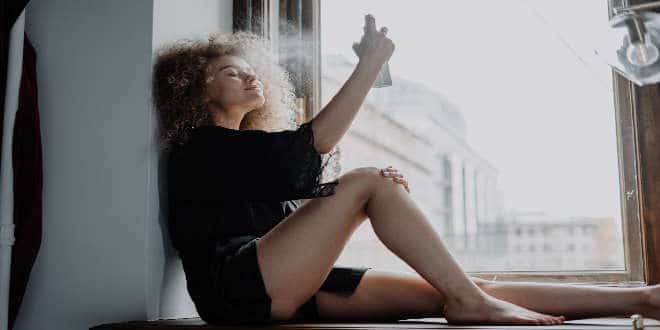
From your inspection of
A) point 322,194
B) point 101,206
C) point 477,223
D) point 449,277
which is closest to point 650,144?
point 477,223

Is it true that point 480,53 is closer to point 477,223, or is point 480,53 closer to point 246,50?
point 477,223

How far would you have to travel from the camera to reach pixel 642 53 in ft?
4.35

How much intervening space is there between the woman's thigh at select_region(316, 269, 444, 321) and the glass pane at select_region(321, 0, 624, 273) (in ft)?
1.33

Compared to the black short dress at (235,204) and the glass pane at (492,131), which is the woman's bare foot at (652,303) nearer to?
the glass pane at (492,131)

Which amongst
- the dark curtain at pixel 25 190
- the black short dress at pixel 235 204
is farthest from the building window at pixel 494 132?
the dark curtain at pixel 25 190

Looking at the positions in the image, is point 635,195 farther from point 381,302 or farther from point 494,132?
point 381,302

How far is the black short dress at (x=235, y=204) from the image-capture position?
4.94 feet

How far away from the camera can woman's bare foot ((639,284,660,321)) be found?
141 cm

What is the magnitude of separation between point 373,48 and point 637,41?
0.52 metres

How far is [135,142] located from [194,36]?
37 cm

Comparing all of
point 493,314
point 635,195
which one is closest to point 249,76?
point 493,314

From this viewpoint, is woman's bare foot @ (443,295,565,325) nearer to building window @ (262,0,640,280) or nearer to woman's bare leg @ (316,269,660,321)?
woman's bare leg @ (316,269,660,321)

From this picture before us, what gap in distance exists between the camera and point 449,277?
4.84ft

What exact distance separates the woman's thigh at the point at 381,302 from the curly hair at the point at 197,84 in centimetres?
51
